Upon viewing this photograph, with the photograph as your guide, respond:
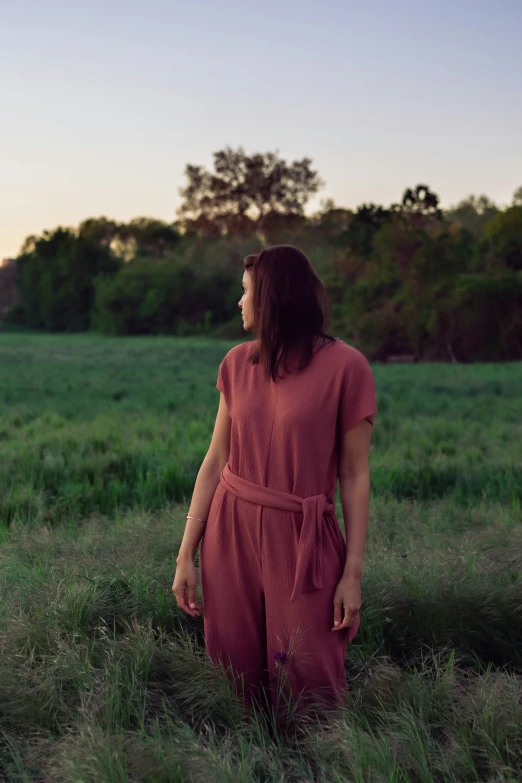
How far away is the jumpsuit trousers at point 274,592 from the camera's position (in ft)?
7.63

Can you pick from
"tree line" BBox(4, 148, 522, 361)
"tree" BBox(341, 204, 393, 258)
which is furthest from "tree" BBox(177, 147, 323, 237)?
"tree" BBox(341, 204, 393, 258)

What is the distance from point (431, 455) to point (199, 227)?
5717 cm

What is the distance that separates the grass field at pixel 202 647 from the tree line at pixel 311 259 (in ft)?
69.5

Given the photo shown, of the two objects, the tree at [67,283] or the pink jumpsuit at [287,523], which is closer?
the pink jumpsuit at [287,523]

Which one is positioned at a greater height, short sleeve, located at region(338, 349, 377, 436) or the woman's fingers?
short sleeve, located at region(338, 349, 377, 436)

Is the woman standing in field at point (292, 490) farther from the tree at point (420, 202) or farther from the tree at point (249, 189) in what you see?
the tree at point (249, 189)

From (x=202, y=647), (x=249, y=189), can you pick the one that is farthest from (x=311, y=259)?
(x=202, y=647)

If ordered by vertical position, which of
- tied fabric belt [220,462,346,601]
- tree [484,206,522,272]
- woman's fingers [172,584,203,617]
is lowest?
woman's fingers [172,584,203,617]

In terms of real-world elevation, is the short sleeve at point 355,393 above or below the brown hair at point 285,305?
below

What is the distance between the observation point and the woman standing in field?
2.32m

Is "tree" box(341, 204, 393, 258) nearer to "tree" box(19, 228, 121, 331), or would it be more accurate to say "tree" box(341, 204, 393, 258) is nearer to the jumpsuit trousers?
"tree" box(19, 228, 121, 331)

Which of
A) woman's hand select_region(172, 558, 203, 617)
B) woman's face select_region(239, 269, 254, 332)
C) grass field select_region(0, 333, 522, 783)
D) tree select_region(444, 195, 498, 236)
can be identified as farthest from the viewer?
tree select_region(444, 195, 498, 236)

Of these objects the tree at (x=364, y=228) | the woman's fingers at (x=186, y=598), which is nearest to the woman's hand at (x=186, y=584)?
the woman's fingers at (x=186, y=598)

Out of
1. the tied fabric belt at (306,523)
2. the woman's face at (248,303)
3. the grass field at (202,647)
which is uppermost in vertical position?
the woman's face at (248,303)
